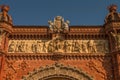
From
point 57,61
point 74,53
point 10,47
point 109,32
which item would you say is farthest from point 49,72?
point 109,32

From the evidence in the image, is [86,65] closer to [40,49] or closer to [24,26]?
[40,49]

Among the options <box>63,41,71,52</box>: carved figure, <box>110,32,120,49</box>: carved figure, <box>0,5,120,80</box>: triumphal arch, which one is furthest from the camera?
<box>63,41,71,52</box>: carved figure

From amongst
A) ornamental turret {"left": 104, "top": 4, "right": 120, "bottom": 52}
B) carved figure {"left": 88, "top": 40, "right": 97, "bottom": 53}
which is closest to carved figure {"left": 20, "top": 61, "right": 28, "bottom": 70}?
carved figure {"left": 88, "top": 40, "right": 97, "bottom": 53}

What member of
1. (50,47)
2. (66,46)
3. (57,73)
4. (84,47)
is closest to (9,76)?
(57,73)

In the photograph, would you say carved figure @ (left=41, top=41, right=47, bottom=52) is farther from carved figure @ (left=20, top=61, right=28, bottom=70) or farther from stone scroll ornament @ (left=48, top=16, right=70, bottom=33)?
carved figure @ (left=20, top=61, right=28, bottom=70)

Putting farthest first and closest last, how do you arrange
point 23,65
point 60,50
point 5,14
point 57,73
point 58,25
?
1. point 5,14
2. point 58,25
3. point 60,50
4. point 23,65
5. point 57,73

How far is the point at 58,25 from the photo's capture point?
20.6 meters

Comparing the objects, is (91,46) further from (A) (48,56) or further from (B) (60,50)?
(A) (48,56)

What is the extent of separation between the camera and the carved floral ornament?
18.4 m

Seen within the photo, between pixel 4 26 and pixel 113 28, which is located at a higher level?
pixel 4 26

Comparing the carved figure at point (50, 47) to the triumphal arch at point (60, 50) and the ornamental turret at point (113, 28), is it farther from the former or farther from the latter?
the ornamental turret at point (113, 28)

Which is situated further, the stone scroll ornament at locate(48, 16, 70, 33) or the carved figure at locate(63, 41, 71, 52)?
the stone scroll ornament at locate(48, 16, 70, 33)

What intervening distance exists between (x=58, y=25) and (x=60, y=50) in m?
2.14

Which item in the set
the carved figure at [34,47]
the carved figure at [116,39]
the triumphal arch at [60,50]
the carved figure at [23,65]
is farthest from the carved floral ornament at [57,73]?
the carved figure at [116,39]
